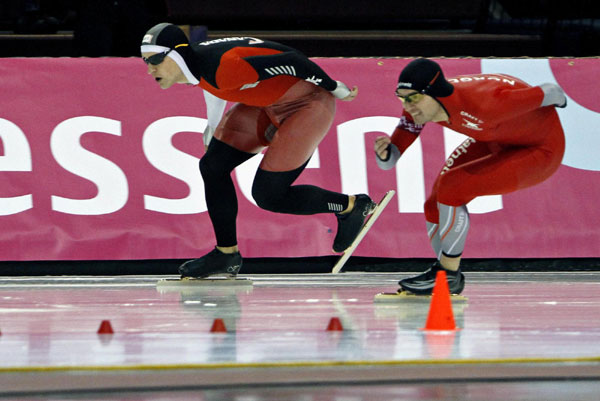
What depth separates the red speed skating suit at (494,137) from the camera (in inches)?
217

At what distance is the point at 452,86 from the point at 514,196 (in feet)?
9.55

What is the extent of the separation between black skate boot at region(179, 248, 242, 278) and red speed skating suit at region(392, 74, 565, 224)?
4.99ft

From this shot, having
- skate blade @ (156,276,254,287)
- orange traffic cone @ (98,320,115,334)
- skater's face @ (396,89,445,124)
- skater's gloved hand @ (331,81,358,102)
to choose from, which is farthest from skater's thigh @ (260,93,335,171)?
orange traffic cone @ (98,320,115,334)

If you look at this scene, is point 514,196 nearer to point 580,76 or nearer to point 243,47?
point 580,76

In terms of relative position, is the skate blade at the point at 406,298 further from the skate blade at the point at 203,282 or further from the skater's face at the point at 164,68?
the skater's face at the point at 164,68

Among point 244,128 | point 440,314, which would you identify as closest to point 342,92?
point 244,128

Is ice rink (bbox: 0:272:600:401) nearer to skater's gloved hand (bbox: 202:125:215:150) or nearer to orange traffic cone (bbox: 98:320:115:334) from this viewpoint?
orange traffic cone (bbox: 98:320:115:334)

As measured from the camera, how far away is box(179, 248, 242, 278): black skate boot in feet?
22.5

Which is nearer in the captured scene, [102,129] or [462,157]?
[462,157]

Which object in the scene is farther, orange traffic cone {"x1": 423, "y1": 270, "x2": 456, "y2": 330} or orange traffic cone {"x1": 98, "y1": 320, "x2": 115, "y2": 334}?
orange traffic cone {"x1": 423, "y1": 270, "x2": 456, "y2": 330}

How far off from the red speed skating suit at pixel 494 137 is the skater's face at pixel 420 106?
2.3 inches

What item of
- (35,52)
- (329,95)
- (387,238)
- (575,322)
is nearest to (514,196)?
(387,238)

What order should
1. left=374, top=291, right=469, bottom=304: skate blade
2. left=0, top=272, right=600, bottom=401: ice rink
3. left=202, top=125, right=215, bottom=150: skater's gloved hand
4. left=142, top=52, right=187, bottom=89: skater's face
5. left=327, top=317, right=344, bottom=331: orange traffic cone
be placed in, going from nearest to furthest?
left=0, top=272, right=600, bottom=401: ice rink, left=327, top=317, right=344, bottom=331: orange traffic cone, left=374, top=291, right=469, bottom=304: skate blade, left=142, top=52, right=187, bottom=89: skater's face, left=202, top=125, right=215, bottom=150: skater's gloved hand

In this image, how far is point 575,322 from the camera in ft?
15.7
